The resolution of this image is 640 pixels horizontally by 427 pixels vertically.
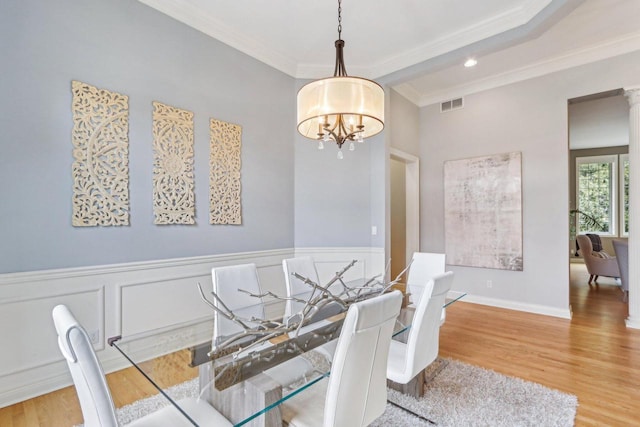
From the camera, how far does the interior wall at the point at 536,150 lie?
13.2 ft

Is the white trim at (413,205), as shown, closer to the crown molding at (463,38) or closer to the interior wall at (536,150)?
the interior wall at (536,150)

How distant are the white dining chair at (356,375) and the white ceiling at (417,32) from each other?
9.53 ft

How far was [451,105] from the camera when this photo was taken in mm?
5016

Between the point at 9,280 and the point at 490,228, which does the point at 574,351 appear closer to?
the point at 490,228

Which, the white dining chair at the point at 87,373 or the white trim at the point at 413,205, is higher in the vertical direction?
the white trim at the point at 413,205

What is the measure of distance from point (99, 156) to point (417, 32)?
334 centimetres

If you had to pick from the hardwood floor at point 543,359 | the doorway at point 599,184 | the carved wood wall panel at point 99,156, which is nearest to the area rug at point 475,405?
the hardwood floor at point 543,359

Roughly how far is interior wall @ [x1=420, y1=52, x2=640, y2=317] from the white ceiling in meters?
0.22

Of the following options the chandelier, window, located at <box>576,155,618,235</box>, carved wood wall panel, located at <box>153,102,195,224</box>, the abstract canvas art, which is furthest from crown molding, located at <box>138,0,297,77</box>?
window, located at <box>576,155,618,235</box>

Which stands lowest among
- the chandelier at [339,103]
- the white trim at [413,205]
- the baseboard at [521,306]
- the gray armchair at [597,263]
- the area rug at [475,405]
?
the area rug at [475,405]

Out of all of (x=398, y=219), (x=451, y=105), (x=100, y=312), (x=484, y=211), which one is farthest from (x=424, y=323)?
(x=451, y=105)

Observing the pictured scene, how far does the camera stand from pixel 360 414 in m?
1.32

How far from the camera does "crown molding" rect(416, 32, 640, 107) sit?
368cm

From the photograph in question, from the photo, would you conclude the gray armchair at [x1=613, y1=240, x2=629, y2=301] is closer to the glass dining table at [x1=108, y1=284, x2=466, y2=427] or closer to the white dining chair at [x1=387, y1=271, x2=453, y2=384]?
the white dining chair at [x1=387, y1=271, x2=453, y2=384]
